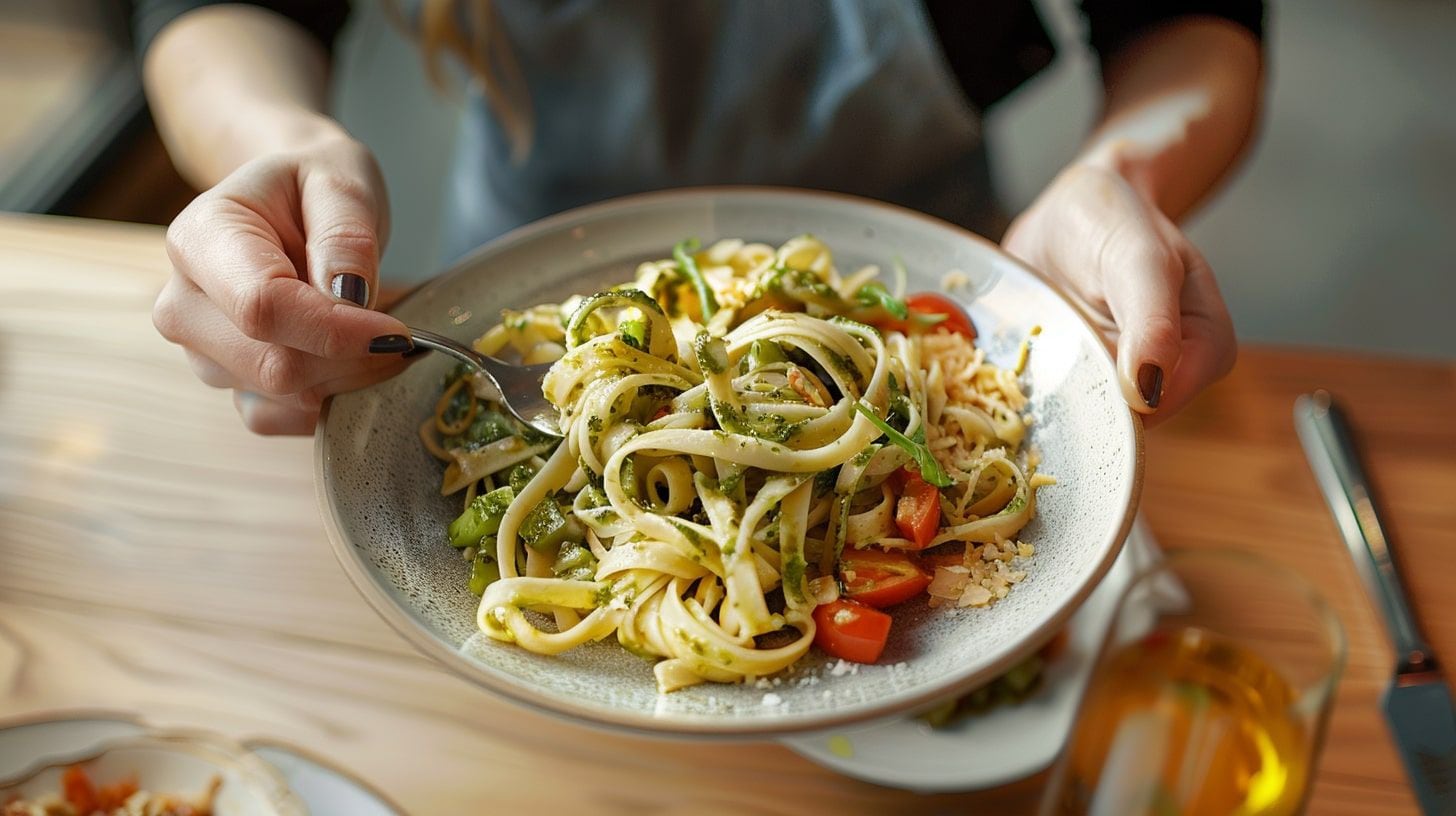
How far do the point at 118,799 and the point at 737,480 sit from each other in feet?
2.84

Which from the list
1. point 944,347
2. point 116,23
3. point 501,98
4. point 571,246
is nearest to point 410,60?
point 116,23

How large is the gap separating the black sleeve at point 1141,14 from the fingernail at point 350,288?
170 cm

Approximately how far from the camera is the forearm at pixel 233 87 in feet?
6.12

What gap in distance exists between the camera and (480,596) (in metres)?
1.32

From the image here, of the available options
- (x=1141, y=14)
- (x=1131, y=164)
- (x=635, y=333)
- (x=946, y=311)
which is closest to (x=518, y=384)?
(x=635, y=333)

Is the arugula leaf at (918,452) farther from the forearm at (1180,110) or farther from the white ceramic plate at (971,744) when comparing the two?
the forearm at (1180,110)

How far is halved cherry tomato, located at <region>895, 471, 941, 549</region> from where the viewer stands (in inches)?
52.0

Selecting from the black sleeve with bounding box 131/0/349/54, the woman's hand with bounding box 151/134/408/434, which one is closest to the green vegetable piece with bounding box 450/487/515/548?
the woman's hand with bounding box 151/134/408/434

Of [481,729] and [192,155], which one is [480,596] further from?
[192,155]

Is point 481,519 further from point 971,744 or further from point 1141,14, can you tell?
point 1141,14

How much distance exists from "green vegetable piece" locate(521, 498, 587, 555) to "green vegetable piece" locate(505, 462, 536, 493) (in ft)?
0.12

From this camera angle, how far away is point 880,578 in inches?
50.9

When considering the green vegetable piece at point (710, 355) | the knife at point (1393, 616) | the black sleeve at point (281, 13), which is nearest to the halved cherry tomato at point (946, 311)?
the green vegetable piece at point (710, 355)

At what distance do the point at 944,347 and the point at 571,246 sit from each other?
606 millimetres
